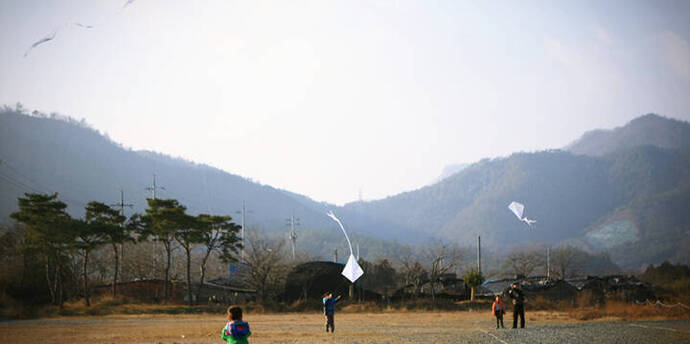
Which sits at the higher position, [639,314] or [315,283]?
[639,314]

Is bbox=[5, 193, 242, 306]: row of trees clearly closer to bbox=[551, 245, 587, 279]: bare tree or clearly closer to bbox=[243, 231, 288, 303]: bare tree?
bbox=[243, 231, 288, 303]: bare tree

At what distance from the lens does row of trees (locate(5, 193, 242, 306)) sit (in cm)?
5016

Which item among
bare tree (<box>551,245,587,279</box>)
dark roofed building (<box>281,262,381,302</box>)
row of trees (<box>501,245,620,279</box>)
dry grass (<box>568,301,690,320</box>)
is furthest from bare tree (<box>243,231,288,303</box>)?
bare tree (<box>551,245,587,279</box>)

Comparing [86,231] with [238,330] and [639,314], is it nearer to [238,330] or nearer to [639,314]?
[639,314]

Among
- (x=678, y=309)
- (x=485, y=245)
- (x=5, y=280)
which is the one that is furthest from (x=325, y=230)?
(x=678, y=309)

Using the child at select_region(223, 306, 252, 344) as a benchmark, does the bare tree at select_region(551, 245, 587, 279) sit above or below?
below

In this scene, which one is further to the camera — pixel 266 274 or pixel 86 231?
pixel 266 274

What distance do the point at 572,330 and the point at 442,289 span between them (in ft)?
132

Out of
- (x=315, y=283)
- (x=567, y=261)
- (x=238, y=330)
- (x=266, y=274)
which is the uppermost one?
(x=238, y=330)

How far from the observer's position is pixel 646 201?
186 metres

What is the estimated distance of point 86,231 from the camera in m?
51.5

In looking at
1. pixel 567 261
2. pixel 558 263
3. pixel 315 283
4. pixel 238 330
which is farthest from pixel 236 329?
pixel 558 263

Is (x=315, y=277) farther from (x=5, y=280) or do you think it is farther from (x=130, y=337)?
(x=130, y=337)

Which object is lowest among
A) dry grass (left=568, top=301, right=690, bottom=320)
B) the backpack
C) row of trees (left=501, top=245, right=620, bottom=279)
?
row of trees (left=501, top=245, right=620, bottom=279)
